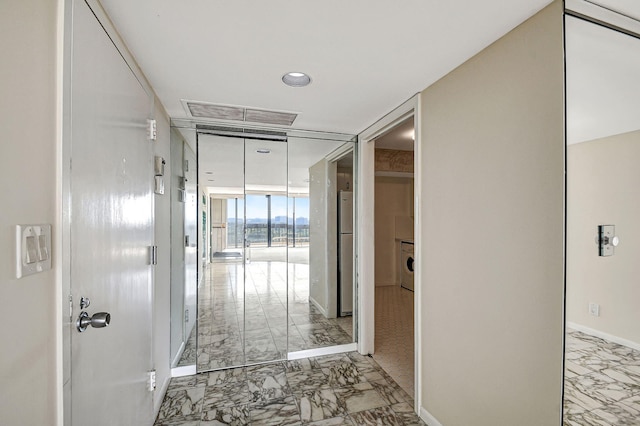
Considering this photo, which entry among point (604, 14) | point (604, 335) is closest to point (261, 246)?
point (604, 335)

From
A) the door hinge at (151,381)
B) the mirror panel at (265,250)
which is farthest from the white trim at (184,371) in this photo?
the door hinge at (151,381)

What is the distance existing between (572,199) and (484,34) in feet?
3.02

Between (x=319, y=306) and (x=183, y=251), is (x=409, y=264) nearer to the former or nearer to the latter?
(x=319, y=306)

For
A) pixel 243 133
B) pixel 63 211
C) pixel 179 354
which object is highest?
pixel 243 133

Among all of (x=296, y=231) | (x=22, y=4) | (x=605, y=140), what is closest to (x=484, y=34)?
(x=605, y=140)

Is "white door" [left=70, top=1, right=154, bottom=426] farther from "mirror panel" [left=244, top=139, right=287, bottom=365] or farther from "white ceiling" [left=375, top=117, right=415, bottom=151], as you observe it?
"white ceiling" [left=375, top=117, right=415, bottom=151]

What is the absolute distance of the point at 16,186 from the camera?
29.8 inches

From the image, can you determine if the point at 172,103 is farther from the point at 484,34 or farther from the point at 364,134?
the point at 484,34

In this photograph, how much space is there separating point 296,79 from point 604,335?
7.05 ft

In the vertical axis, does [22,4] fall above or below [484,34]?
below

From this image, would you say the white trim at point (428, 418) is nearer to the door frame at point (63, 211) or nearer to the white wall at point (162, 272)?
the white wall at point (162, 272)

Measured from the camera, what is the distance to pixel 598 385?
47.8 inches

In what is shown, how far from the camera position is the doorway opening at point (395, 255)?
316 centimetres

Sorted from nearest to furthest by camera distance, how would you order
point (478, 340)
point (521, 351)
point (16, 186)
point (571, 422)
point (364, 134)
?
point (16, 186) < point (571, 422) < point (521, 351) < point (478, 340) < point (364, 134)
